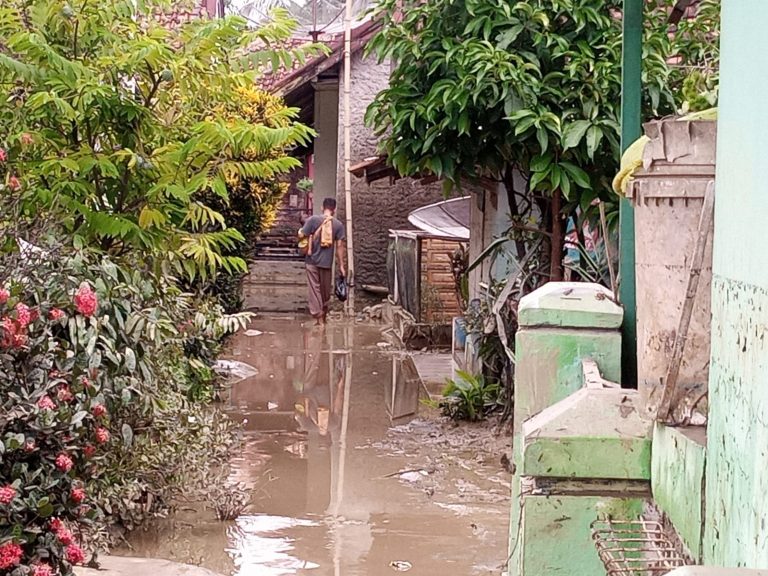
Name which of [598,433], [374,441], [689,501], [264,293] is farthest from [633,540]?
[264,293]

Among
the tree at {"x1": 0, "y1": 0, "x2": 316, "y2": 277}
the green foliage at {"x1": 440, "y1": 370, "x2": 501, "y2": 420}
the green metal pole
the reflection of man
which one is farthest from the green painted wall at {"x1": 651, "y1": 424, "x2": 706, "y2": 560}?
the reflection of man

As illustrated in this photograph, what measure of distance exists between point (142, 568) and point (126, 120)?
8.28ft

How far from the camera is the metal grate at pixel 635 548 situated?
2244mm

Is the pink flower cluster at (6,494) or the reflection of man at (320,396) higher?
the pink flower cluster at (6,494)

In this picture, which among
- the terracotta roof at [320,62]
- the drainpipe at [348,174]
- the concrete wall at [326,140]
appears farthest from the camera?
the concrete wall at [326,140]

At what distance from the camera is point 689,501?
228 cm

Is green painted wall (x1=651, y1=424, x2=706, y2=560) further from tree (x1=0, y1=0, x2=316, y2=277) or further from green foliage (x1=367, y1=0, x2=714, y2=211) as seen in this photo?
green foliage (x1=367, y1=0, x2=714, y2=211)

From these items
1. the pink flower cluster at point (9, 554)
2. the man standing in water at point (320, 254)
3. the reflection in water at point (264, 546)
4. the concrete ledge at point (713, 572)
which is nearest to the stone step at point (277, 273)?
the man standing in water at point (320, 254)

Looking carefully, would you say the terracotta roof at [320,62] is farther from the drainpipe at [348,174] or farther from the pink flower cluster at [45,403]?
the pink flower cluster at [45,403]

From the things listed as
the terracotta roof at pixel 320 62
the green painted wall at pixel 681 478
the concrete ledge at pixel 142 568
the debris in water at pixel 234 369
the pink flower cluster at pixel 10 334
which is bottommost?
the debris in water at pixel 234 369

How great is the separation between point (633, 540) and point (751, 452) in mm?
681

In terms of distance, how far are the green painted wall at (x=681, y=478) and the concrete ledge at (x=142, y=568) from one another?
3.14 m

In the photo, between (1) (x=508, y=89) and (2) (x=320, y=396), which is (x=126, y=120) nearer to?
(1) (x=508, y=89)

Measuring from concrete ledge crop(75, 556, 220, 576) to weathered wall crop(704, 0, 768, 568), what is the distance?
355cm
